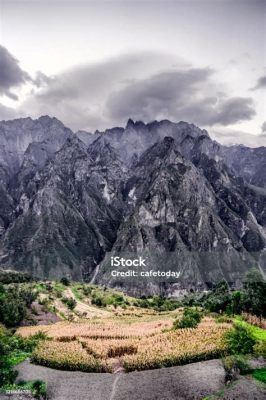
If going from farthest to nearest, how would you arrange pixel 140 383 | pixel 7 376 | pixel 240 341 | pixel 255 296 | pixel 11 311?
1. pixel 11 311
2. pixel 255 296
3. pixel 240 341
4. pixel 7 376
5. pixel 140 383

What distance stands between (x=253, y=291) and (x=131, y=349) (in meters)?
19.7

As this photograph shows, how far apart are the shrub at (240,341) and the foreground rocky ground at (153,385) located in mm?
1877

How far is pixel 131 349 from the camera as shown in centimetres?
2991

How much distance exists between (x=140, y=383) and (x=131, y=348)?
5.65 m

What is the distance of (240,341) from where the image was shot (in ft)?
92.3

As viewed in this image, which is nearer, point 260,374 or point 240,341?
point 260,374

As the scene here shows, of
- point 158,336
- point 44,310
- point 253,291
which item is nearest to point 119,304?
point 44,310

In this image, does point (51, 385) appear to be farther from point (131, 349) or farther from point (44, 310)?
point (44, 310)

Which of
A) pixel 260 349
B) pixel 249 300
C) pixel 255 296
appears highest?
pixel 255 296

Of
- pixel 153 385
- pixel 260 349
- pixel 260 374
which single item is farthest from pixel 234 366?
pixel 153 385

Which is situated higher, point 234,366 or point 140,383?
point 234,366

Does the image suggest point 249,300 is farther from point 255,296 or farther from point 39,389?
point 39,389

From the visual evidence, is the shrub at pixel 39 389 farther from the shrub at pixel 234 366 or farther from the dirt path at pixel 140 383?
the shrub at pixel 234 366

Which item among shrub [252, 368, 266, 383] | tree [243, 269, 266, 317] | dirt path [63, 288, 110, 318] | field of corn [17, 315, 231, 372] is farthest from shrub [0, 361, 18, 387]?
dirt path [63, 288, 110, 318]
